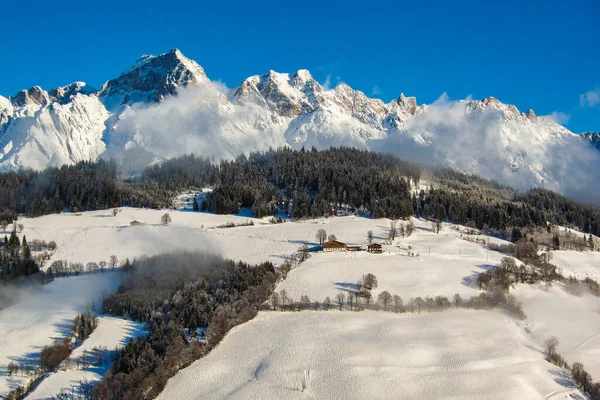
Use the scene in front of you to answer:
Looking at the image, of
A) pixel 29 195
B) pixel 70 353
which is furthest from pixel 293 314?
pixel 29 195

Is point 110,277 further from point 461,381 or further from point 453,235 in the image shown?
point 453,235

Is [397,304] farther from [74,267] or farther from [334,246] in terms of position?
[74,267]

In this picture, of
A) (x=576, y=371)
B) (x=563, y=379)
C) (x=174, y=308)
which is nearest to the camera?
(x=563, y=379)

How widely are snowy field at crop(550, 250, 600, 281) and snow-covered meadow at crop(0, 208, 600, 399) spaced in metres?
0.56

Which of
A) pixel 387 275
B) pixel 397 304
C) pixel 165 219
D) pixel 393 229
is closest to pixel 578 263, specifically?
pixel 393 229

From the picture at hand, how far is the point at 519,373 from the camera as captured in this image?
240 feet

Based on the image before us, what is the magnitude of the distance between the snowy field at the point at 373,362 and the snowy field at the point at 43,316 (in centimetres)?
2838

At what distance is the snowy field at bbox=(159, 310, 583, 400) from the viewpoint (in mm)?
69000

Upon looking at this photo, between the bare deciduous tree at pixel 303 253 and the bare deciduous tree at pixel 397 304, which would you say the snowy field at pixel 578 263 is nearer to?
the bare deciduous tree at pixel 397 304

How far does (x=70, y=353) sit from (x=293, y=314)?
35.5 meters

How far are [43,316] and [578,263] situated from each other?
120426 mm

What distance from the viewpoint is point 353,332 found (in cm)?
8594

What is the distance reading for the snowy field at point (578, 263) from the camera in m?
129

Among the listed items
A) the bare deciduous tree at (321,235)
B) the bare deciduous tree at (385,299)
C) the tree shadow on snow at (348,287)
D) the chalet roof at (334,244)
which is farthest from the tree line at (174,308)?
the bare deciduous tree at (321,235)
